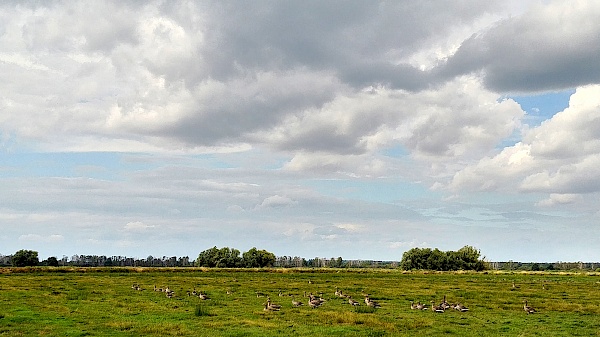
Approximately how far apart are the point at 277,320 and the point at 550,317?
66.4ft

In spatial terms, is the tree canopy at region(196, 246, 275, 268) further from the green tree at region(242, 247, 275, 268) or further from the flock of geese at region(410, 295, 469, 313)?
the flock of geese at region(410, 295, 469, 313)

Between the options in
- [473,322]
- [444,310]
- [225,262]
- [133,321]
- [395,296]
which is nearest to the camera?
[133,321]

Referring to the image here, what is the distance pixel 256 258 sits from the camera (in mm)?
191500

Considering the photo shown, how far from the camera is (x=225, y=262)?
625 ft

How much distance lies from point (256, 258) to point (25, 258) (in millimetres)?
78444

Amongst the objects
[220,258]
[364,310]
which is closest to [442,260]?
[220,258]

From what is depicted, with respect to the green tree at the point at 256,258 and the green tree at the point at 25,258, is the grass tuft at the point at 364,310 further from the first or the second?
the green tree at the point at 25,258

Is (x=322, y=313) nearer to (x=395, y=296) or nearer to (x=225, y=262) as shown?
(x=395, y=296)

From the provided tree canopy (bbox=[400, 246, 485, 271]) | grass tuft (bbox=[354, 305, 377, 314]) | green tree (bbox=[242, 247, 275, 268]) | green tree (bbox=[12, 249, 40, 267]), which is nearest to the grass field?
grass tuft (bbox=[354, 305, 377, 314])

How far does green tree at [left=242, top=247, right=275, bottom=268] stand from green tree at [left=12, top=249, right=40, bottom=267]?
234 feet

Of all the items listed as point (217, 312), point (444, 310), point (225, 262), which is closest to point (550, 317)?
point (444, 310)

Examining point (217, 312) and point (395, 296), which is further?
point (395, 296)

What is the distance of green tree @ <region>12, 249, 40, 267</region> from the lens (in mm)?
181375

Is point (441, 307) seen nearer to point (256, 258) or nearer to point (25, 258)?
point (256, 258)
